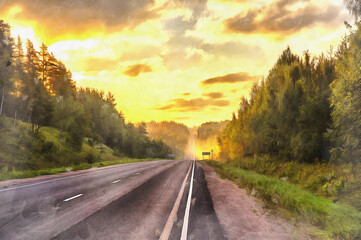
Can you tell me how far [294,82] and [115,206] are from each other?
15933 millimetres

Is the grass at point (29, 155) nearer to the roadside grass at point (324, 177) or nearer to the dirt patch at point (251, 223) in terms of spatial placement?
the dirt patch at point (251, 223)

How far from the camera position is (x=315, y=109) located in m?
14.3

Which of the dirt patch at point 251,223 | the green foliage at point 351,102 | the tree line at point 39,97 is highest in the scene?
the tree line at point 39,97

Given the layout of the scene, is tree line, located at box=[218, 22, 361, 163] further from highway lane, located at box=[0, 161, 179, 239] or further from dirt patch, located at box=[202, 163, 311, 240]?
highway lane, located at box=[0, 161, 179, 239]

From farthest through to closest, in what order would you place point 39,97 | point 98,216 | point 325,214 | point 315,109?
point 39,97 → point 315,109 → point 325,214 → point 98,216

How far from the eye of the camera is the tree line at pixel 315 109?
929 centimetres

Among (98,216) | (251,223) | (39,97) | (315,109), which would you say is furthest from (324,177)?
(39,97)

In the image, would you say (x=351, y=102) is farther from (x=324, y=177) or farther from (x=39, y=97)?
(x=39, y=97)

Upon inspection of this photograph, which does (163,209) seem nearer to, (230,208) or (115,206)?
(115,206)

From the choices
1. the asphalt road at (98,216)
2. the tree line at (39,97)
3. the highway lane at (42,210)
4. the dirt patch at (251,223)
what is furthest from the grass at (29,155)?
the dirt patch at (251,223)

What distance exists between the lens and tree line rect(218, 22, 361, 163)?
929 cm

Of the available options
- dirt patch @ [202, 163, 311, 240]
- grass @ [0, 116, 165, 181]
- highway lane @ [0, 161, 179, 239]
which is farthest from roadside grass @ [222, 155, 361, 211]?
grass @ [0, 116, 165, 181]

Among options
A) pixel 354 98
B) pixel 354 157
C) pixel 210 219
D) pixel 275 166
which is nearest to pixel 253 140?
pixel 275 166

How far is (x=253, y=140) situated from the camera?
24.7 m
